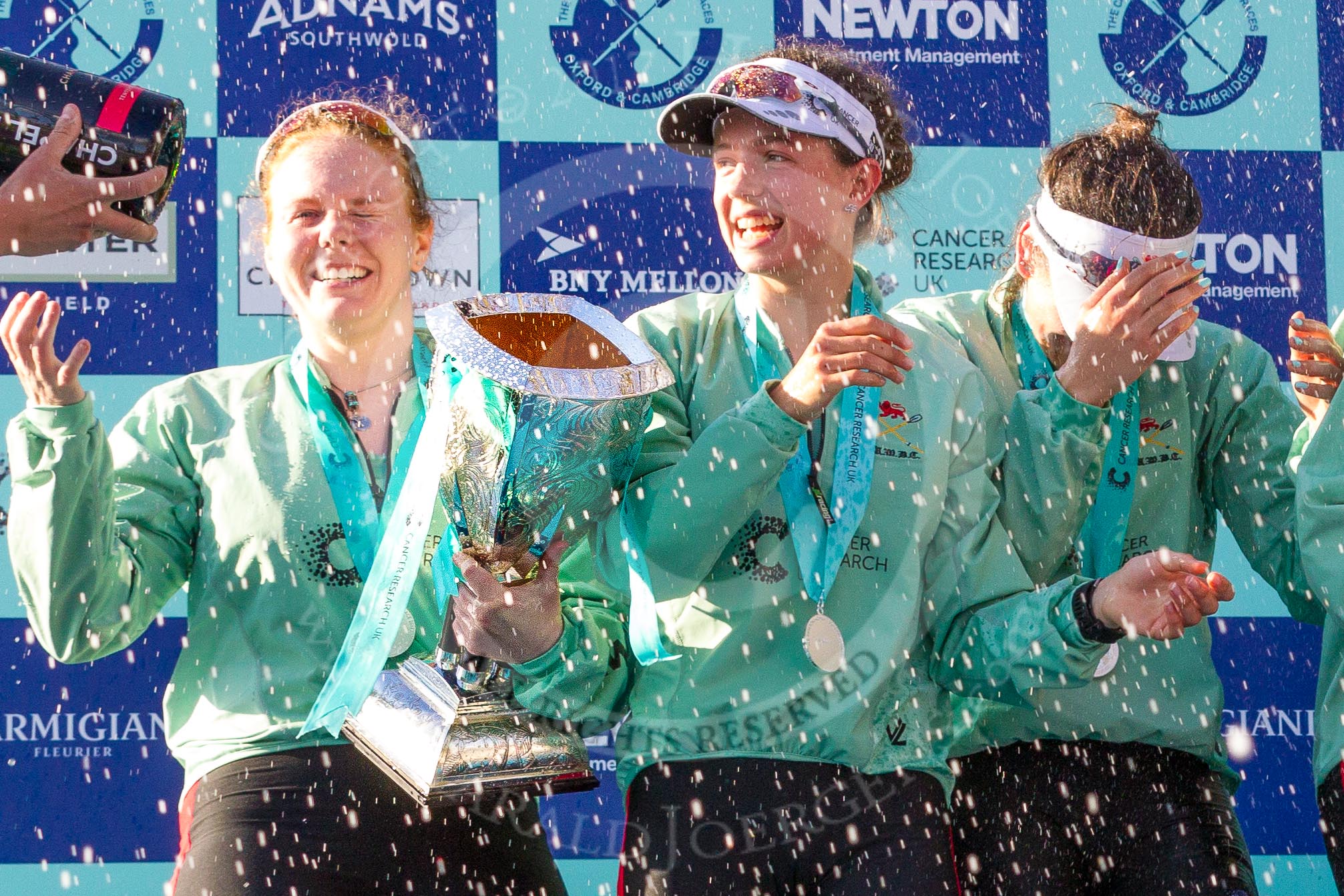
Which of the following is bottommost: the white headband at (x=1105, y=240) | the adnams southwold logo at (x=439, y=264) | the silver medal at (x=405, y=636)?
the silver medal at (x=405, y=636)

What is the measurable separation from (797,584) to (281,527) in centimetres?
78

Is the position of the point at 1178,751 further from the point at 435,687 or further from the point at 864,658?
the point at 435,687

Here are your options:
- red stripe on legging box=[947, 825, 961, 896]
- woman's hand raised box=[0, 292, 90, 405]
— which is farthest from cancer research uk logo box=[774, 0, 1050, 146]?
woman's hand raised box=[0, 292, 90, 405]

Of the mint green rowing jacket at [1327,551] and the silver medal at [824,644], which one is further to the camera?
the mint green rowing jacket at [1327,551]

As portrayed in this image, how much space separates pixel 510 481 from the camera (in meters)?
1.90

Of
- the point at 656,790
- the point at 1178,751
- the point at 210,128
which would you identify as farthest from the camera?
the point at 210,128

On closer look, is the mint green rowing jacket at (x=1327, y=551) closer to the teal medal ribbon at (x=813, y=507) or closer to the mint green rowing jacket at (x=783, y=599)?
the mint green rowing jacket at (x=783, y=599)

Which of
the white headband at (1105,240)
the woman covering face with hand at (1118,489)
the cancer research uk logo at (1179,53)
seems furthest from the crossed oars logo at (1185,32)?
the white headband at (1105,240)

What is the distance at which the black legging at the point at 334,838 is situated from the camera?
205 centimetres

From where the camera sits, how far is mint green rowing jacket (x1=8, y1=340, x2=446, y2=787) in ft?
6.92

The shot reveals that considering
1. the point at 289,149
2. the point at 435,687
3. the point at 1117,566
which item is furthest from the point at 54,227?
the point at 1117,566

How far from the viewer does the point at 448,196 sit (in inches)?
125

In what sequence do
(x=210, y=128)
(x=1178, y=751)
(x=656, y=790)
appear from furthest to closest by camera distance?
(x=210, y=128), (x=1178, y=751), (x=656, y=790)

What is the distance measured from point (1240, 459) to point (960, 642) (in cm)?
68
